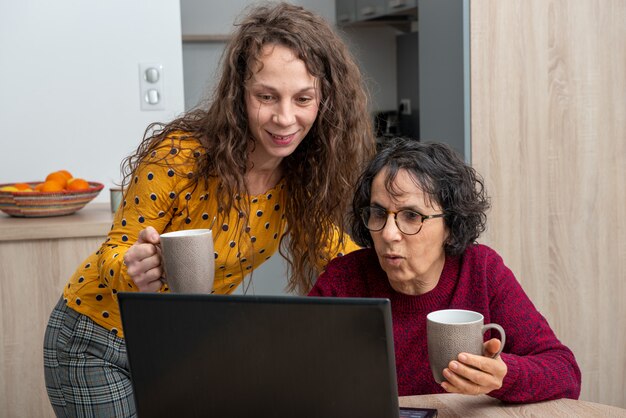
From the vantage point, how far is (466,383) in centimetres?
116

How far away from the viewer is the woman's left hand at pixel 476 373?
1.13 m

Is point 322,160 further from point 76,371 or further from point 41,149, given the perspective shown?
point 41,149

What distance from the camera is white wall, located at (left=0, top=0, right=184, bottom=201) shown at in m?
2.81

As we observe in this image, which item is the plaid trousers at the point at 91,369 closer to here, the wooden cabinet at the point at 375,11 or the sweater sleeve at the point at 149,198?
the sweater sleeve at the point at 149,198

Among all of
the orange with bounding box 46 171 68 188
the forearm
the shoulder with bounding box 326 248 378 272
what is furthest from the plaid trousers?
the orange with bounding box 46 171 68 188

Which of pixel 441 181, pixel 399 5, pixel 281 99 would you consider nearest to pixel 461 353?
pixel 441 181

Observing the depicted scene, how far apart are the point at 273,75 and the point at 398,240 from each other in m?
0.37

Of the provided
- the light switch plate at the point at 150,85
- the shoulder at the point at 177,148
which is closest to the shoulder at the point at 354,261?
the shoulder at the point at 177,148

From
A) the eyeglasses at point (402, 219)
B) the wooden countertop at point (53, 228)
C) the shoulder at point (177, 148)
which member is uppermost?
the shoulder at point (177, 148)

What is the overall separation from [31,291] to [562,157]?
1.76 meters

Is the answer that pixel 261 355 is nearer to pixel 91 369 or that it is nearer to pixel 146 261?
pixel 146 261

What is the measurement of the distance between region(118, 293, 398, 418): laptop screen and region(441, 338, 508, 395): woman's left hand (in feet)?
0.70

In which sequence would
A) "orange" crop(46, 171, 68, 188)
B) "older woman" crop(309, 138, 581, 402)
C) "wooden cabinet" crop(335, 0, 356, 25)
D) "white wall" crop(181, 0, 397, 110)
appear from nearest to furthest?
"older woman" crop(309, 138, 581, 402)
"orange" crop(46, 171, 68, 188)
"white wall" crop(181, 0, 397, 110)
"wooden cabinet" crop(335, 0, 356, 25)

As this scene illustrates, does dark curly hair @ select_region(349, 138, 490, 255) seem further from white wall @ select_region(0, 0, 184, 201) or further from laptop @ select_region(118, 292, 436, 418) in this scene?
white wall @ select_region(0, 0, 184, 201)
